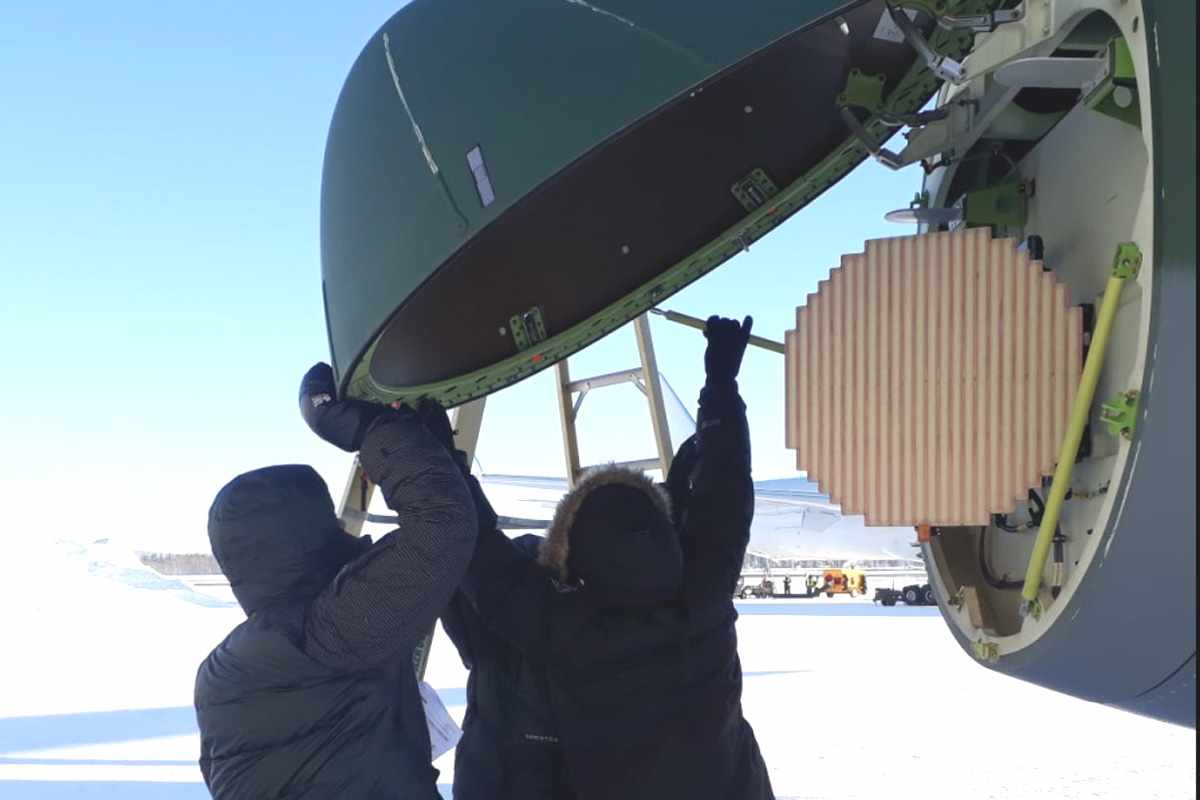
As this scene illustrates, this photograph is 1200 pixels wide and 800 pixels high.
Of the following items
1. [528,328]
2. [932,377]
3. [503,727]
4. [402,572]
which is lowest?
[503,727]

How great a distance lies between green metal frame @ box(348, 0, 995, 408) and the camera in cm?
288

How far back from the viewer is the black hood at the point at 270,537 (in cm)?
240

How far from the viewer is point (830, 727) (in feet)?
28.9

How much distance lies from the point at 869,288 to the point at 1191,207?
88 centimetres

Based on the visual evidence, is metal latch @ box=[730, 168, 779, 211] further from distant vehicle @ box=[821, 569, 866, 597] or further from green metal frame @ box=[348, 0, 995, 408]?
distant vehicle @ box=[821, 569, 866, 597]

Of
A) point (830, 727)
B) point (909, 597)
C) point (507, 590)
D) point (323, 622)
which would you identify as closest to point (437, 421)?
point (507, 590)

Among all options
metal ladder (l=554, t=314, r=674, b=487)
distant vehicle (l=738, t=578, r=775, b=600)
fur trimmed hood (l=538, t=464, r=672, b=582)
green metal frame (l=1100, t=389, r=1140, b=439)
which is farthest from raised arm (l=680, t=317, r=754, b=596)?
distant vehicle (l=738, t=578, r=775, b=600)

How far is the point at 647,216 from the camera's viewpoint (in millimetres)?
3525

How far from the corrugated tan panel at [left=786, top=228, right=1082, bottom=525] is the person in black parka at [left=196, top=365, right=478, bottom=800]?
3.04ft

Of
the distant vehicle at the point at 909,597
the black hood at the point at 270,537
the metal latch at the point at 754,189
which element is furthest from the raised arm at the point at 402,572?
the distant vehicle at the point at 909,597

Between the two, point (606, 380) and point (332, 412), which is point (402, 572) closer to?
point (332, 412)

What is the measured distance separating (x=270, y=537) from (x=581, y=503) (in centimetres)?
69

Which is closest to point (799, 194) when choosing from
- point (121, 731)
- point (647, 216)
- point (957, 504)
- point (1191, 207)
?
point (647, 216)

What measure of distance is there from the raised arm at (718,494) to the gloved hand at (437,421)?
69cm
